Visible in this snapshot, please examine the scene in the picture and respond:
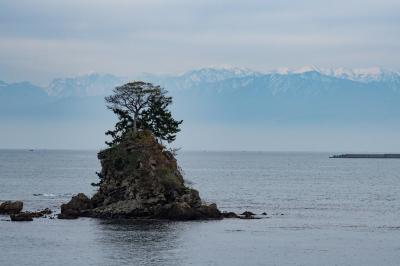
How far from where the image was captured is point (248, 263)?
62.1m

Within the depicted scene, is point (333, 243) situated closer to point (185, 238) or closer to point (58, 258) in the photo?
point (185, 238)

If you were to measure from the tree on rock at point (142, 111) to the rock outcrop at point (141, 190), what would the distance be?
242 inches

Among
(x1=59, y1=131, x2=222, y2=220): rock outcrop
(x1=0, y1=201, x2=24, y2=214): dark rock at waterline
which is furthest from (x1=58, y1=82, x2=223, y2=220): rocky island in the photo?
(x1=0, y1=201, x2=24, y2=214): dark rock at waterline

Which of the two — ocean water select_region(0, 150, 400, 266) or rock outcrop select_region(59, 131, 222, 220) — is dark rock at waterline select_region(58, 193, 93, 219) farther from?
ocean water select_region(0, 150, 400, 266)

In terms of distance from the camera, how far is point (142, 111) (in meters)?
102

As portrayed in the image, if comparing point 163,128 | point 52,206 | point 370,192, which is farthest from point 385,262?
point 370,192

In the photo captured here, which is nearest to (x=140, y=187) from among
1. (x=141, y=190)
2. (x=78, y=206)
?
(x=141, y=190)

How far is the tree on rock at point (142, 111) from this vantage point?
99562 millimetres

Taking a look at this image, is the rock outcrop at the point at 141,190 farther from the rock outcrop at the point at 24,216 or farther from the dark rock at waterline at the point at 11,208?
the dark rock at waterline at the point at 11,208

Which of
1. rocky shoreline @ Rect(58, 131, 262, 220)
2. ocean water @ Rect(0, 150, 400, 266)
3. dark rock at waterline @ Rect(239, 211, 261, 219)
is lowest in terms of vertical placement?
ocean water @ Rect(0, 150, 400, 266)

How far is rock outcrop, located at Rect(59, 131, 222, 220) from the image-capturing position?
89125 mm

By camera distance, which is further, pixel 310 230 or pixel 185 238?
pixel 310 230

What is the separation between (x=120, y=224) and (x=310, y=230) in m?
20.2

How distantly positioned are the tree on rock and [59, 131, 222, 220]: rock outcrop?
6.14 meters
